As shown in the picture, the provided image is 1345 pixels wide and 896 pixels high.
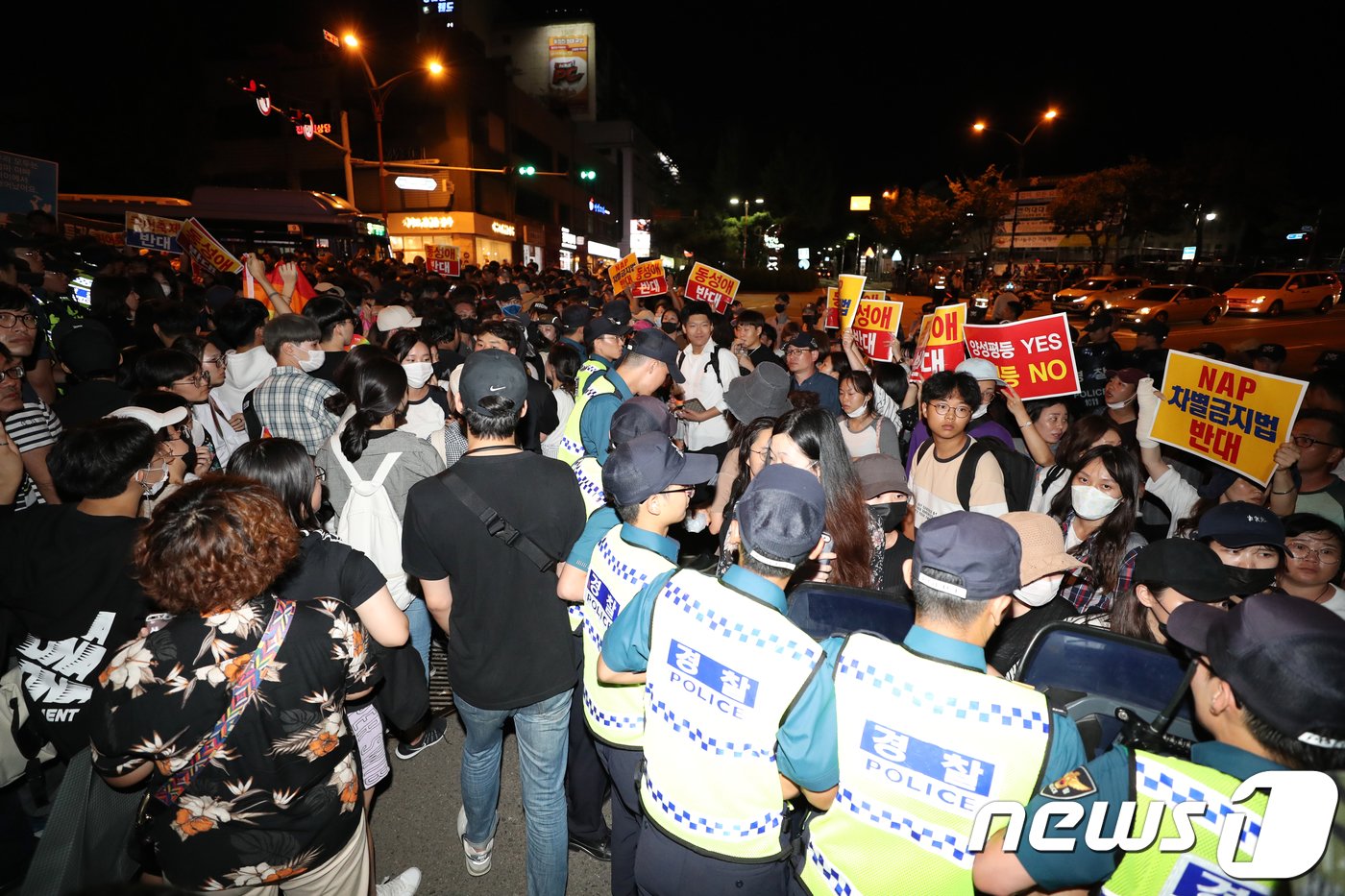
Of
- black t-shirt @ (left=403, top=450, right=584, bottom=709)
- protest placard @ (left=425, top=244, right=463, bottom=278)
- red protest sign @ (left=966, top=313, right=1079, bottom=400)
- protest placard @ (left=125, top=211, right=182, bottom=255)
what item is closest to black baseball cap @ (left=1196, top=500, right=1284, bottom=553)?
red protest sign @ (left=966, top=313, right=1079, bottom=400)

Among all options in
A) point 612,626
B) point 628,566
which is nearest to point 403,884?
point 612,626

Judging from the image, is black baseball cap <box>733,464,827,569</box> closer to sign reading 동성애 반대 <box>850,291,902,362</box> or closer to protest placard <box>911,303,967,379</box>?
protest placard <box>911,303,967,379</box>

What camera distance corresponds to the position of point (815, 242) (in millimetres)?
65500

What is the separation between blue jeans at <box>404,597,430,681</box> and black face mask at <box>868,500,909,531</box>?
8.87 ft

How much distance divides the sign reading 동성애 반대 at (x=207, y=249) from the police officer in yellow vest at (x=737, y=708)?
333 inches

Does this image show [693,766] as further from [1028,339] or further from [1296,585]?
[1028,339]

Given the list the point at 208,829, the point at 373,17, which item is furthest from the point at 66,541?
the point at 373,17

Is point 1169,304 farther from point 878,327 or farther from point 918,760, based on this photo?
point 918,760

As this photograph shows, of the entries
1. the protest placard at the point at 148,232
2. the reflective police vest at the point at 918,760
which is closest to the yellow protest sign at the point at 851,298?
the reflective police vest at the point at 918,760

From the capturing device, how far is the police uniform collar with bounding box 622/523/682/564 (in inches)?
95.4

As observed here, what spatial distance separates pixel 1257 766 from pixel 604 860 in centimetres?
297

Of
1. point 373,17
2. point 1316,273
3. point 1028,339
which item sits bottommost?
point 1028,339

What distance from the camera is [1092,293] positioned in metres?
26.9

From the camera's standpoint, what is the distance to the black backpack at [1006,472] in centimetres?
423
